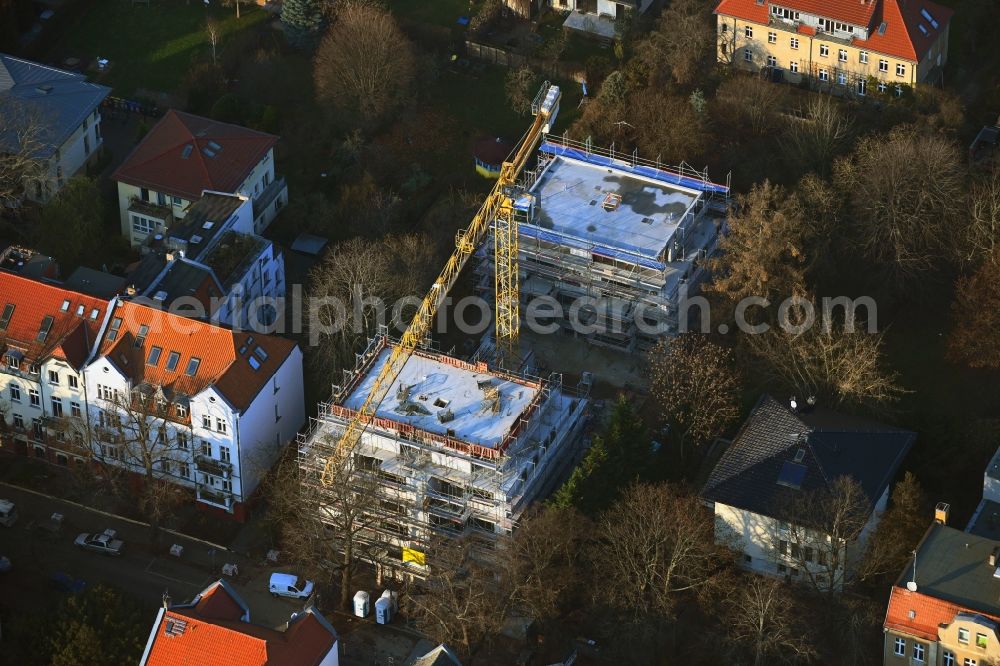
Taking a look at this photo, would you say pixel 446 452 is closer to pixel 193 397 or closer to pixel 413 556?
pixel 413 556

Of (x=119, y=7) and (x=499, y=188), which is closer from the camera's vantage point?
(x=499, y=188)

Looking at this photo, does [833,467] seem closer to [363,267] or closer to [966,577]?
[966,577]

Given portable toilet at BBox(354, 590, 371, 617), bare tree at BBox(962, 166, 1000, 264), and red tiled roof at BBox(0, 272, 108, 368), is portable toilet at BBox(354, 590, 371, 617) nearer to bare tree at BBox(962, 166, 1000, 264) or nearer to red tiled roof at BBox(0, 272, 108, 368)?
red tiled roof at BBox(0, 272, 108, 368)

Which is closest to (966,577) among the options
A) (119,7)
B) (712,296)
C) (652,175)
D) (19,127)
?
(712,296)

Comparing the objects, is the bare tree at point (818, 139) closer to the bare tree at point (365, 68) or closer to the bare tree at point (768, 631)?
the bare tree at point (365, 68)

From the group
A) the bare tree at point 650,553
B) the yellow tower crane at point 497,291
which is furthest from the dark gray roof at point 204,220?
the bare tree at point 650,553

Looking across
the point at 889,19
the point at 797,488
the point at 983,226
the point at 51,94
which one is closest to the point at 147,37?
the point at 51,94

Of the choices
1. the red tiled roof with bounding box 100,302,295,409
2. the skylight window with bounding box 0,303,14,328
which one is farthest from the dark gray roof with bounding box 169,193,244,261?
the skylight window with bounding box 0,303,14,328
